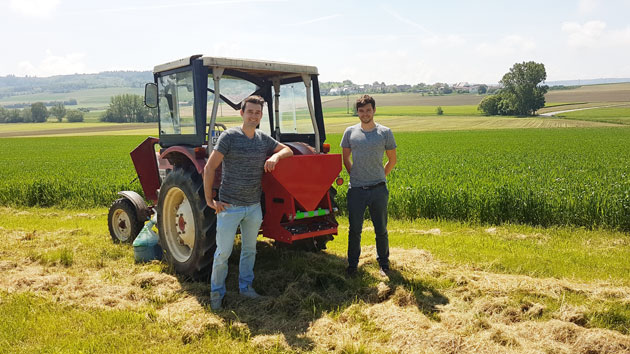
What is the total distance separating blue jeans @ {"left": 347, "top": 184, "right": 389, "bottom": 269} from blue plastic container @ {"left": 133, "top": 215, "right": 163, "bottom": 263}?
8.07ft

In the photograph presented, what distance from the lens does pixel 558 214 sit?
7.77m

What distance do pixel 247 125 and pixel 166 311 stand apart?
185 cm

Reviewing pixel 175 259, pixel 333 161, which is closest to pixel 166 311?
pixel 175 259

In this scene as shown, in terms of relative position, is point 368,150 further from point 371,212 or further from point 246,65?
point 246,65

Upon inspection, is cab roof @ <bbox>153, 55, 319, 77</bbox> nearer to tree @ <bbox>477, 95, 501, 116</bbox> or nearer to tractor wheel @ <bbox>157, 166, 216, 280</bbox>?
tractor wheel @ <bbox>157, 166, 216, 280</bbox>

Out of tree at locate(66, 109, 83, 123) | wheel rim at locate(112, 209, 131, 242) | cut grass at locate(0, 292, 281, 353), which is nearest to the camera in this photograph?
cut grass at locate(0, 292, 281, 353)

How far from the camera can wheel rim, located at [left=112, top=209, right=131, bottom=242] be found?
6840mm

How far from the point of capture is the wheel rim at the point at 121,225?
22.4ft

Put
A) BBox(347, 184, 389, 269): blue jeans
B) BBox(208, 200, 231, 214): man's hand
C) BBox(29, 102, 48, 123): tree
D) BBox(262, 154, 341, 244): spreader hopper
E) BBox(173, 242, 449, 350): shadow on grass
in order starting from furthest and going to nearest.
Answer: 1. BBox(29, 102, 48, 123): tree
2. BBox(347, 184, 389, 269): blue jeans
3. BBox(262, 154, 341, 244): spreader hopper
4. BBox(208, 200, 231, 214): man's hand
5. BBox(173, 242, 449, 350): shadow on grass

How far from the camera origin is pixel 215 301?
14.2 feet

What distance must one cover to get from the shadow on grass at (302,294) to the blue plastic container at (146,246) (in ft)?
3.58

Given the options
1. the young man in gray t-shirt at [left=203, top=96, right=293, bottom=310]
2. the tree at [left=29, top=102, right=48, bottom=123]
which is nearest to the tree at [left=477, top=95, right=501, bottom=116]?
the young man in gray t-shirt at [left=203, top=96, right=293, bottom=310]

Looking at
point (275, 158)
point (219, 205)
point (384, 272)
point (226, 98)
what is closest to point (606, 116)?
point (384, 272)

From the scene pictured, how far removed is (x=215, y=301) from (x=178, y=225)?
131cm
